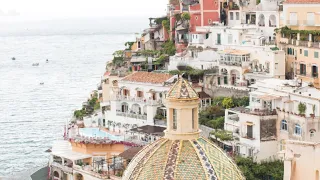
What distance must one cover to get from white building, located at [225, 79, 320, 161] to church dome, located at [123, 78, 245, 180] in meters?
15.3

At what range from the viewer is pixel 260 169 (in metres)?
28.6

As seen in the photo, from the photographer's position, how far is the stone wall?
120 ft

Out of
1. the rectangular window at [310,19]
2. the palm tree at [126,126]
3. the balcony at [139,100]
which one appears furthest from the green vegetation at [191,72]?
the rectangular window at [310,19]

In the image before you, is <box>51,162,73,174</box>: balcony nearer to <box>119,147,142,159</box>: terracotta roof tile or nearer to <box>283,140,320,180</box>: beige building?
<box>119,147,142,159</box>: terracotta roof tile

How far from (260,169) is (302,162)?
1274 centimetres

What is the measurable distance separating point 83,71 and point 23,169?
3843cm

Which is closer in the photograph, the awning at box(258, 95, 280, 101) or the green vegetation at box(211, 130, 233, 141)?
the awning at box(258, 95, 280, 101)

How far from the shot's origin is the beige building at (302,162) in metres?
15.8

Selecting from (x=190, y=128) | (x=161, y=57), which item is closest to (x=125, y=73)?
(x=161, y=57)

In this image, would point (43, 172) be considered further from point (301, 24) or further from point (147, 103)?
point (301, 24)

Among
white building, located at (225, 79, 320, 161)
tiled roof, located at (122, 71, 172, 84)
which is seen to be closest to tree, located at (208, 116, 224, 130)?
white building, located at (225, 79, 320, 161)

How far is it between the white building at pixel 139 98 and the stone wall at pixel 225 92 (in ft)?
6.14

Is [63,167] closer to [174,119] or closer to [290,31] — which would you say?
[290,31]

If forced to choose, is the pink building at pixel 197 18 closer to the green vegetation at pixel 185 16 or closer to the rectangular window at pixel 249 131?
the green vegetation at pixel 185 16
